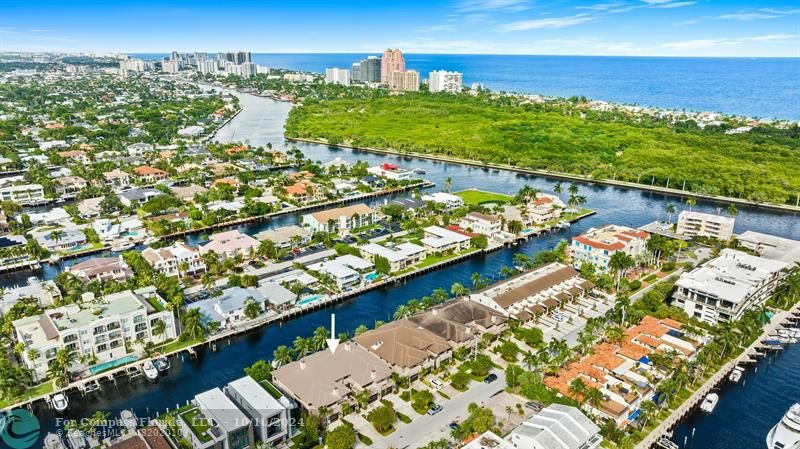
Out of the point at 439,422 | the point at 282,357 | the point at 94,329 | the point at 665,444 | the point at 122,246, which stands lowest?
the point at 665,444

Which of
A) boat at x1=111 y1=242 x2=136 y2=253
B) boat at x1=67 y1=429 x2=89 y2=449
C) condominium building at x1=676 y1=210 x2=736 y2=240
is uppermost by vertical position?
condominium building at x1=676 y1=210 x2=736 y2=240

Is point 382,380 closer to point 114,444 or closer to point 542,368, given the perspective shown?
point 542,368

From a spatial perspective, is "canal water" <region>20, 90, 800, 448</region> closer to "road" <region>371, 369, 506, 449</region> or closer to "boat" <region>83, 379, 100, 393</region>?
"boat" <region>83, 379, 100, 393</region>

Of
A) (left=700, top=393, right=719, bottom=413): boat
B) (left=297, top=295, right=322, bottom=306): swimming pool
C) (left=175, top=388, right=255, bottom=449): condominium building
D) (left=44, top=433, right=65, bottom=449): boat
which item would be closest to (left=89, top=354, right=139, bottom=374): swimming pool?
(left=44, top=433, right=65, bottom=449): boat

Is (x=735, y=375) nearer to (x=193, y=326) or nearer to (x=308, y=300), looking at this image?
(x=308, y=300)

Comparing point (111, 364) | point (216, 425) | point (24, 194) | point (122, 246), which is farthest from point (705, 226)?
point (24, 194)

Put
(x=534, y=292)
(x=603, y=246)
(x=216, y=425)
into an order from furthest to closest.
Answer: (x=603, y=246)
(x=534, y=292)
(x=216, y=425)
